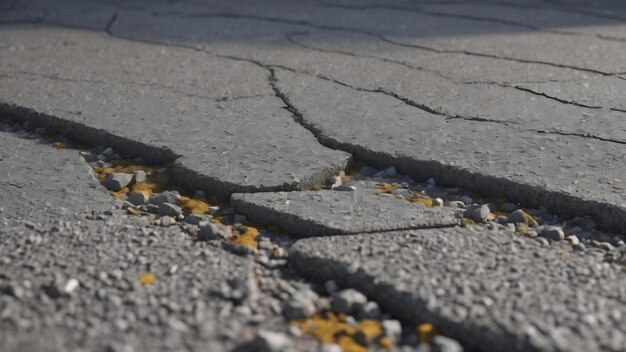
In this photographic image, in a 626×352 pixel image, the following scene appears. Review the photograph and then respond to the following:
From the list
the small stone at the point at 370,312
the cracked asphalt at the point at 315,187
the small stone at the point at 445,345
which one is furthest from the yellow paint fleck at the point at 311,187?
the small stone at the point at 445,345

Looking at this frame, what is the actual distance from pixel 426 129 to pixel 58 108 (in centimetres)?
91

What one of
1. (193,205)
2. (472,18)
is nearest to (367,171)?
(193,205)

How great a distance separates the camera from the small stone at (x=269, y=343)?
977mm

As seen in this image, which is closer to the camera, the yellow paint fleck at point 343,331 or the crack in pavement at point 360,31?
the yellow paint fleck at point 343,331

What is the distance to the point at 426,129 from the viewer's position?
182cm

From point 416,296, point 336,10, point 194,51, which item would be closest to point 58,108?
point 194,51

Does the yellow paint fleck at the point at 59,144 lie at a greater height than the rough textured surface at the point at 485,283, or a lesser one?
lesser

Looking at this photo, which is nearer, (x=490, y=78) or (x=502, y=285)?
(x=502, y=285)

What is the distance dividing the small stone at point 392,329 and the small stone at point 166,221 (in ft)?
1.55

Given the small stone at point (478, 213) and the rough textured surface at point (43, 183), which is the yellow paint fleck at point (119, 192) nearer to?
the rough textured surface at point (43, 183)

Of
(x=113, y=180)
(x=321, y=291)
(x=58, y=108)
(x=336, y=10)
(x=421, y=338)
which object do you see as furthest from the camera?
(x=336, y=10)

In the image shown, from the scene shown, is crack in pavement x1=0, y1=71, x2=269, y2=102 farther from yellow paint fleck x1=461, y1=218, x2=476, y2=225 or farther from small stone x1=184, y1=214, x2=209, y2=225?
yellow paint fleck x1=461, y1=218, x2=476, y2=225

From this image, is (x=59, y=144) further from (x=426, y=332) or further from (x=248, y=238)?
(x=426, y=332)

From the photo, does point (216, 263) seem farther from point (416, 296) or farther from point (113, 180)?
point (113, 180)
